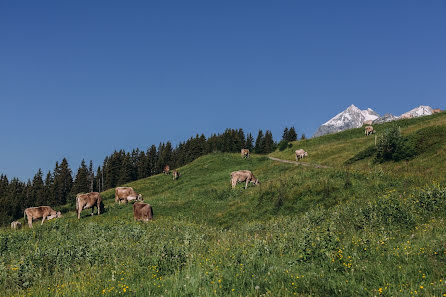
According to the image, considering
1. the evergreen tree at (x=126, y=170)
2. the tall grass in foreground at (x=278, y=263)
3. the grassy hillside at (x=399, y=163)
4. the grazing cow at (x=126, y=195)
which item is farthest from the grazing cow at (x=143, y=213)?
the evergreen tree at (x=126, y=170)

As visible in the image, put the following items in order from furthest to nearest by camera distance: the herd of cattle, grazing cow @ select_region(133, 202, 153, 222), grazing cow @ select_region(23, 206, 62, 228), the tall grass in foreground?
grazing cow @ select_region(23, 206, 62, 228) < the herd of cattle < grazing cow @ select_region(133, 202, 153, 222) < the tall grass in foreground

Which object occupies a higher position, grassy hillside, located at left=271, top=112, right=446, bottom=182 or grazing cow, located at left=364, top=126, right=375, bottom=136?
grazing cow, located at left=364, top=126, right=375, bottom=136

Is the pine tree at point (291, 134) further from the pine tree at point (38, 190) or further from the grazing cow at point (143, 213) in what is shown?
the grazing cow at point (143, 213)

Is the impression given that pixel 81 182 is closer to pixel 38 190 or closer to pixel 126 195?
pixel 38 190

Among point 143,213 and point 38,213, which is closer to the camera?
point 143,213

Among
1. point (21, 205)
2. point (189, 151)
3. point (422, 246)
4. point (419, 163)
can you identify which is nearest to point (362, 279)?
point (422, 246)

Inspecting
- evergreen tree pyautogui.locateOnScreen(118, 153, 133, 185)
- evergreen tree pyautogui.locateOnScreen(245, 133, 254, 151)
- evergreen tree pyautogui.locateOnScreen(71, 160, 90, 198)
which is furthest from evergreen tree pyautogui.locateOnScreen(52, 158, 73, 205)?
evergreen tree pyautogui.locateOnScreen(245, 133, 254, 151)

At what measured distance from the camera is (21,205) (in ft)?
339

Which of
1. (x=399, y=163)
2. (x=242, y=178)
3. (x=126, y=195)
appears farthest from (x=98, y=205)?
(x=399, y=163)

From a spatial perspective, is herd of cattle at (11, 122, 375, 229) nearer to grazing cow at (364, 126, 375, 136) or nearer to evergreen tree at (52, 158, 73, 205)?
grazing cow at (364, 126, 375, 136)

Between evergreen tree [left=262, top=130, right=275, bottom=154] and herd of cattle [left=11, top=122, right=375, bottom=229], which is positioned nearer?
herd of cattle [left=11, top=122, right=375, bottom=229]

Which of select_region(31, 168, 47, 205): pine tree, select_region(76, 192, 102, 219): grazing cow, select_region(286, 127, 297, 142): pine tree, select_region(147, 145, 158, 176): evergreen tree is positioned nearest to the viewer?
select_region(76, 192, 102, 219): grazing cow

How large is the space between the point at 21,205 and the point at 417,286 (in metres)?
124

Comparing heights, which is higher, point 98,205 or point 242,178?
point 242,178
